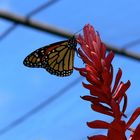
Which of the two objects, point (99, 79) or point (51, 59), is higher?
point (51, 59)

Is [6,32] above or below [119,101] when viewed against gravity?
above

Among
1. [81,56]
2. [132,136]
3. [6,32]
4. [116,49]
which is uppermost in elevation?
[6,32]

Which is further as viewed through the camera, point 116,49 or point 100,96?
point 116,49

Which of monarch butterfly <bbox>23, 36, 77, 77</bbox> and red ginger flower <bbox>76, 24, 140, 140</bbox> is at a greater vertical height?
monarch butterfly <bbox>23, 36, 77, 77</bbox>

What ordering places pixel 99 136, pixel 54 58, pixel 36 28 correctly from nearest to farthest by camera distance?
pixel 99 136 → pixel 54 58 → pixel 36 28

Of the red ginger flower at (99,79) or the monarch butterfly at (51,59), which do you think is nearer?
the red ginger flower at (99,79)

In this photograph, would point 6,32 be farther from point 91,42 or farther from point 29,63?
point 91,42

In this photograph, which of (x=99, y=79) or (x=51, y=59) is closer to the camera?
(x=99, y=79)

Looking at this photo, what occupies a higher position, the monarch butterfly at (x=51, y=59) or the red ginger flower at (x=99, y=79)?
the monarch butterfly at (x=51, y=59)

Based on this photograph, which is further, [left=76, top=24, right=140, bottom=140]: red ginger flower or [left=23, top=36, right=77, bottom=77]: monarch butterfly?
[left=23, top=36, right=77, bottom=77]: monarch butterfly

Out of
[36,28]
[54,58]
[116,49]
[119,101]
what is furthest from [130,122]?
[116,49]

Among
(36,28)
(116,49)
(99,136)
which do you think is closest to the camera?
(99,136)
